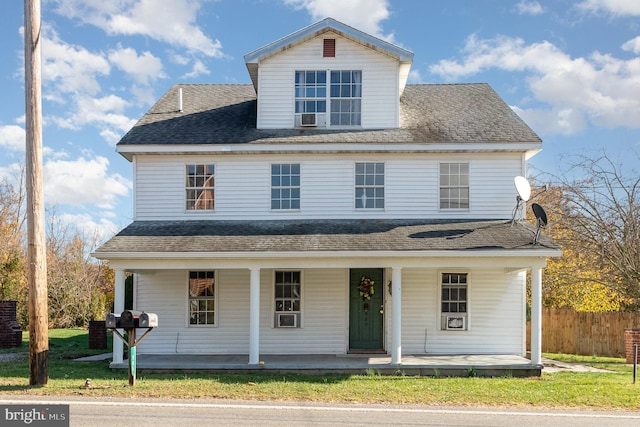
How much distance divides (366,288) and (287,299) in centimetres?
208

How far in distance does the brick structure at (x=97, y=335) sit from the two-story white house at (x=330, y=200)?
12.8 ft

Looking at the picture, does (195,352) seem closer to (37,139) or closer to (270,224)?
(270,224)

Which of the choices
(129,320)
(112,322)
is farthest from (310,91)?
(112,322)

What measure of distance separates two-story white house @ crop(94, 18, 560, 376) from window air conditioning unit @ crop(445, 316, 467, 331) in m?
0.04

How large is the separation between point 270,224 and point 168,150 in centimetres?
327

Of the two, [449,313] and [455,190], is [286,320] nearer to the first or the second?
[449,313]

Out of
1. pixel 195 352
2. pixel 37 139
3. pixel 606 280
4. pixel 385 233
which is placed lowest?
pixel 195 352

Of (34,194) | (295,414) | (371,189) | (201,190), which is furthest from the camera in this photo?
(201,190)

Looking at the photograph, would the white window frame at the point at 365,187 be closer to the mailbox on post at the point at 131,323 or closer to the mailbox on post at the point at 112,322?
the mailbox on post at the point at 131,323

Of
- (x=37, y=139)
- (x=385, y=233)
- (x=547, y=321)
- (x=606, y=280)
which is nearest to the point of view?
(x=37, y=139)

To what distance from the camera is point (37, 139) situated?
38.3 feet

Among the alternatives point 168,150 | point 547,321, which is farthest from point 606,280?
point 168,150

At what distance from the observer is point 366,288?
53.1 ft

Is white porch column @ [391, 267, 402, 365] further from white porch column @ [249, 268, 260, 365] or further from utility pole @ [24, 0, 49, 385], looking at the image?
utility pole @ [24, 0, 49, 385]
